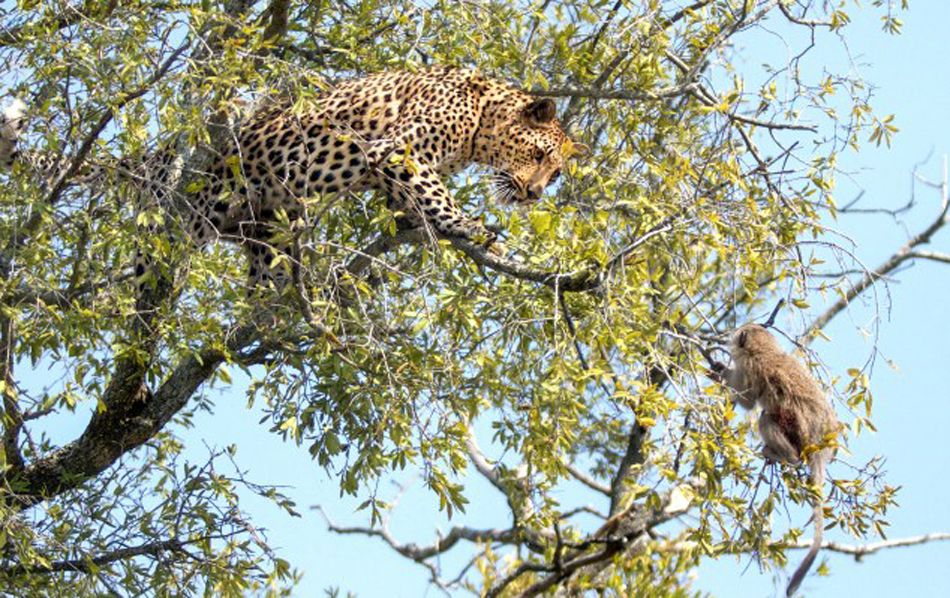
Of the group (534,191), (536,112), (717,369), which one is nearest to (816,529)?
(717,369)

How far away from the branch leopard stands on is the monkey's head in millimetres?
1479

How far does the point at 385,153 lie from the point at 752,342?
92.4 inches

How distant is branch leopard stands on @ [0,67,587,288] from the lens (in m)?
7.67

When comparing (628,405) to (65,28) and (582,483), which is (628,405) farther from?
(582,483)

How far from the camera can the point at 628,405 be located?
6480 millimetres

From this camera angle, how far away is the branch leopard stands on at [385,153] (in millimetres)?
7672

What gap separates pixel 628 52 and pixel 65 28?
308 cm

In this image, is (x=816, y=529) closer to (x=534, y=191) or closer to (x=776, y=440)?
(x=776, y=440)

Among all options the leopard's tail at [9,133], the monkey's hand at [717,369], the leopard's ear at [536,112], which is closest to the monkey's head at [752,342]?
the monkey's hand at [717,369]

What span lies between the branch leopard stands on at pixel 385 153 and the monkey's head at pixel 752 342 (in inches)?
58.2

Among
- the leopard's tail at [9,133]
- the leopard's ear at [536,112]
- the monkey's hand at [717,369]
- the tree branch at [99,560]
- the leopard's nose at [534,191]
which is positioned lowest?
the tree branch at [99,560]

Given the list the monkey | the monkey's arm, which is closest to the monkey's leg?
the monkey

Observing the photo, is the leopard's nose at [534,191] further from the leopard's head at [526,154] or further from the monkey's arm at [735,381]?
the monkey's arm at [735,381]

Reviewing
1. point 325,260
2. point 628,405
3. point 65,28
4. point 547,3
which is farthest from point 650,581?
point 65,28
